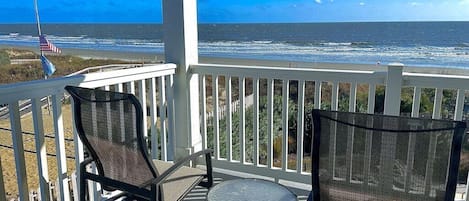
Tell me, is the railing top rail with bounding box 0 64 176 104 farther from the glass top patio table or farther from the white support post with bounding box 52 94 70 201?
the glass top patio table

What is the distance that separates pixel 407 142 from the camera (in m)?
1.46

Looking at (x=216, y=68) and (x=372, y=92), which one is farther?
(x=216, y=68)

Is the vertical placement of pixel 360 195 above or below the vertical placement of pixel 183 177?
above

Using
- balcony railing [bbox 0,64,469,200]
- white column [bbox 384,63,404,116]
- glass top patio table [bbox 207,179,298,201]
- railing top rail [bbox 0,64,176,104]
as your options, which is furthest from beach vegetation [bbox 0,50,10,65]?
white column [bbox 384,63,404,116]

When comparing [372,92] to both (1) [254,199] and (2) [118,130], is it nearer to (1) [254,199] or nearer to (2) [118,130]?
(1) [254,199]

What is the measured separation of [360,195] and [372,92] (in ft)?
4.57

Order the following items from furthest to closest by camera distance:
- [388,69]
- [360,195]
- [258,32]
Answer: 1. [258,32]
2. [388,69]
3. [360,195]

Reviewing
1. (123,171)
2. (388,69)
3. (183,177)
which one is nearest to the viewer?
(123,171)

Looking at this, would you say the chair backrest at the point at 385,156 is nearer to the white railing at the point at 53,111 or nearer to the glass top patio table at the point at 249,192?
the glass top patio table at the point at 249,192

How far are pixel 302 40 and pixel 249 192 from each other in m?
17.2

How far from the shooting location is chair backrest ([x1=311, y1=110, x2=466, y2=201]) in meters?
1.44

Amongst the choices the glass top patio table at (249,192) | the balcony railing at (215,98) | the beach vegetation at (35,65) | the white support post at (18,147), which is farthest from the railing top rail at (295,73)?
the beach vegetation at (35,65)

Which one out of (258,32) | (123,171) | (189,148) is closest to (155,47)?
(258,32)

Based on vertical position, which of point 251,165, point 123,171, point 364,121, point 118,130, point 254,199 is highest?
point 364,121
